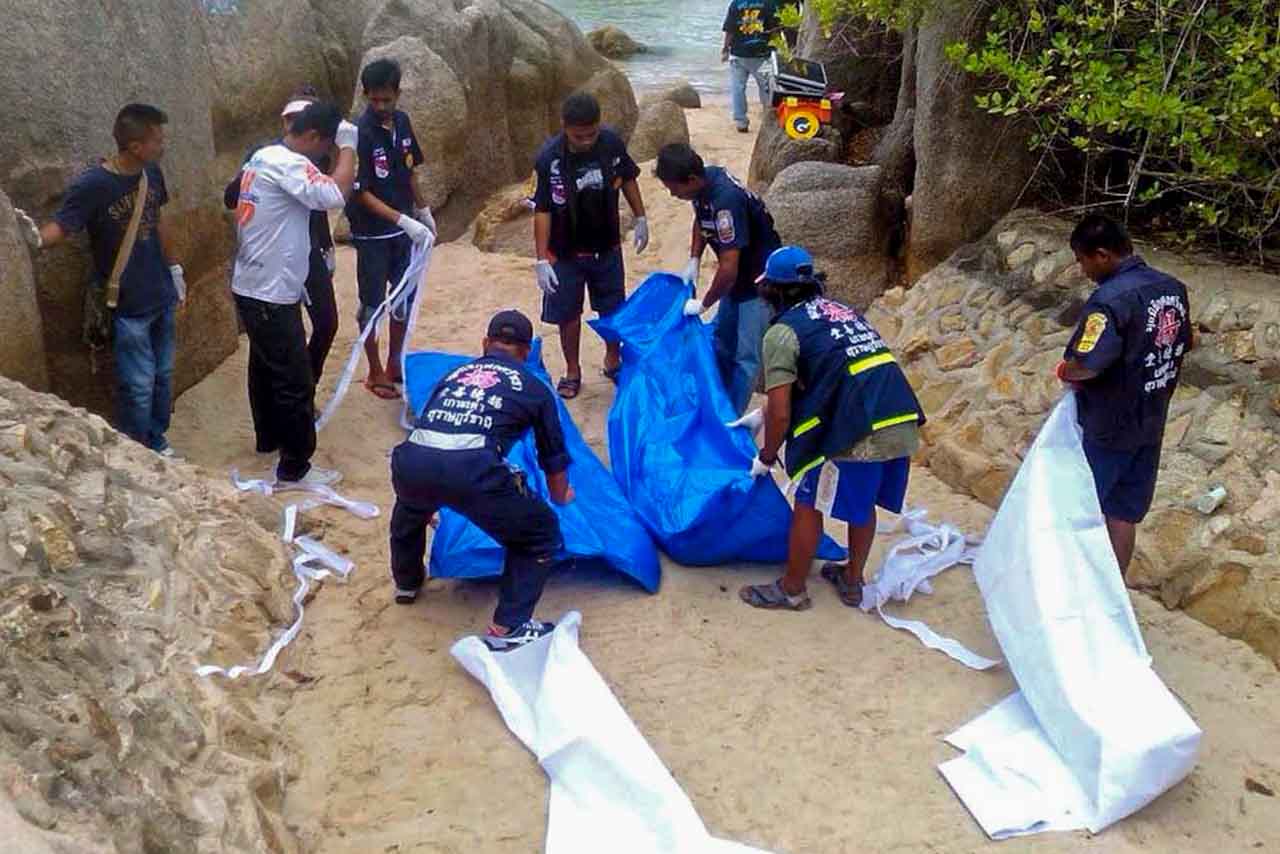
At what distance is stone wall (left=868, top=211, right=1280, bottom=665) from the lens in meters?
4.29

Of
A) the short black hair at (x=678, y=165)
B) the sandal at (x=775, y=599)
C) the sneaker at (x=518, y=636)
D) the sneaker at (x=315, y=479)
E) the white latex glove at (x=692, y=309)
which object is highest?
the short black hair at (x=678, y=165)

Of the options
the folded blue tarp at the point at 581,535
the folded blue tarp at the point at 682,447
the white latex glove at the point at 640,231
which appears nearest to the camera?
the folded blue tarp at the point at 581,535

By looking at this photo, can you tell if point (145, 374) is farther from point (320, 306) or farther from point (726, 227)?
point (726, 227)

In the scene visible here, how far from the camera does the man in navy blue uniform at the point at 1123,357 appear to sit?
12.4ft

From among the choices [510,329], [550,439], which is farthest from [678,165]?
[550,439]

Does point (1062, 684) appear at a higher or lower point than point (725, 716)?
higher

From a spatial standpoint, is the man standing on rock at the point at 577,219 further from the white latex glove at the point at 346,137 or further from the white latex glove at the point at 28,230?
the white latex glove at the point at 28,230

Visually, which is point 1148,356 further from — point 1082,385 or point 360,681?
point 360,681

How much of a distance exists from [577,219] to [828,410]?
6.88 feet

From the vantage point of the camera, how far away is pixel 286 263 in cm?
461

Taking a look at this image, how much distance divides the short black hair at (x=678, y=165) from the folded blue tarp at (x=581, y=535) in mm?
1265

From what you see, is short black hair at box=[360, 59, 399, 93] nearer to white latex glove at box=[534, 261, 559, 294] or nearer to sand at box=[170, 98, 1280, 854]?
white latex glove at box=[534, 261, 559, 294]

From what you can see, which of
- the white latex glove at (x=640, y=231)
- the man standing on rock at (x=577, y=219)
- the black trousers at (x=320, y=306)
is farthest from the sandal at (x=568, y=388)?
the black trousers at (x=320, y=306)

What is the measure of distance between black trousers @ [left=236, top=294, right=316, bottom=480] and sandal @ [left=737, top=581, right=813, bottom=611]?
192 cm
